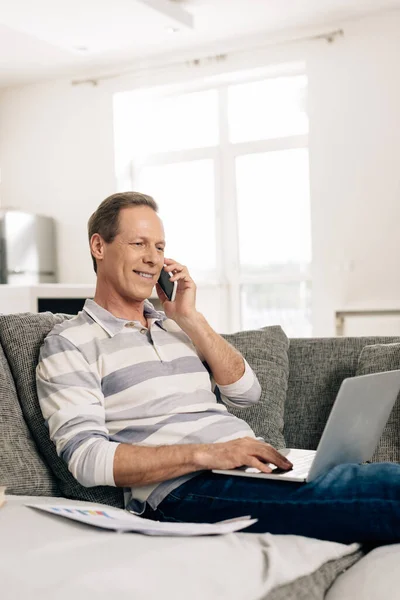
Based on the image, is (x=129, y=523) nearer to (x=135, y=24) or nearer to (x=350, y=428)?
(x=350, y=428)

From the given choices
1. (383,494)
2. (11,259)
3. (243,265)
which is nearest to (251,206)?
(243,265)

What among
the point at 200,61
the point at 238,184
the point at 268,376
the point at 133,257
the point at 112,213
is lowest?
the point at 268,376

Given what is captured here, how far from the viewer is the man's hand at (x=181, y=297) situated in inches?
81.3

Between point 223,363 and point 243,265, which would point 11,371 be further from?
point 243,265

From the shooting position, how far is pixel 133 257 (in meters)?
2.01

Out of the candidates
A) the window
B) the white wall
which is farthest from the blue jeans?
the window

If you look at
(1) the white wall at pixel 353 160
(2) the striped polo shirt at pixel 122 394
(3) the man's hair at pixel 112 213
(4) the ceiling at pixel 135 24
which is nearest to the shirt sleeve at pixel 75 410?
(2) the striped polo shirt at pixel 122 394

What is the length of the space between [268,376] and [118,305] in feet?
1.66

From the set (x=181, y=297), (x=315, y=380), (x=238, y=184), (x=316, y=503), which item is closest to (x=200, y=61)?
(x=238, y=184)

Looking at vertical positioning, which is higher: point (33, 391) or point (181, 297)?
point (181, 297)

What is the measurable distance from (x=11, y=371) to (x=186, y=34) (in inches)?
195

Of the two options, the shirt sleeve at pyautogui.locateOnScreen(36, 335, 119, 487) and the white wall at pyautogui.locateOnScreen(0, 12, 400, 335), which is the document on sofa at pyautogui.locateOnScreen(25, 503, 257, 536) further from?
the white wall at pyautogui.locateOnScreen(0, 12, 400, 335)

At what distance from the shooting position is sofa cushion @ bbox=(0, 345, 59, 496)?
176 centimetres

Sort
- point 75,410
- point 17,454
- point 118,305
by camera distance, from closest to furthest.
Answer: point 75,410, point 17,454, point 118,305
